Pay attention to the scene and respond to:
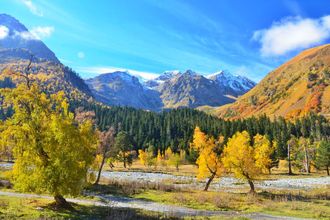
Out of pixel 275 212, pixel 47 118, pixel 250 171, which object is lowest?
pixel 275 212

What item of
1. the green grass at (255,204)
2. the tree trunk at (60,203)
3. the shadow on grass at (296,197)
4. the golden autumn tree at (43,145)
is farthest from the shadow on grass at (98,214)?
the shadow on grass at (296,197)

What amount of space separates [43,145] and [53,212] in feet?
20.4

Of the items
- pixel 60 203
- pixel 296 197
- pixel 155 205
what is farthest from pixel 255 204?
pixel 60 203

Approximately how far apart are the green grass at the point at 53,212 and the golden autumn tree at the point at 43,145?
1707 millimetres

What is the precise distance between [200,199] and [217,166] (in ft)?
43.6

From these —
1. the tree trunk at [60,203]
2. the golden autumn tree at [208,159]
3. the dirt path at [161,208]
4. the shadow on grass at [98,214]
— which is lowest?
the dirt path at [161,208]

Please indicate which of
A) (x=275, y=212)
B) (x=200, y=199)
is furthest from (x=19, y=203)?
(x=275, y=212)

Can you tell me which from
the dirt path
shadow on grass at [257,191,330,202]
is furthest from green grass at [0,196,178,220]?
shadow on grass at [257,191,330,202]

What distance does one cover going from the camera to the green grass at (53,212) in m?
29.5

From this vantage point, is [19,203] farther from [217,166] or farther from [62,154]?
[217,166]

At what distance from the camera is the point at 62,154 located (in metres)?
32.7

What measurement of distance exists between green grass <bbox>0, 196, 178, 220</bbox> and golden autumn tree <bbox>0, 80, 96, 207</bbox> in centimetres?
171

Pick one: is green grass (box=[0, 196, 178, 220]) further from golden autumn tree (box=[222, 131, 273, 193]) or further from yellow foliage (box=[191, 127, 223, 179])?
yellow foliage (box=[191, 127, 223, 179])

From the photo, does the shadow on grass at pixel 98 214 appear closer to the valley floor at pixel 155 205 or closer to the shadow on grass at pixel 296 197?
the valley floor at pixel 155 205
